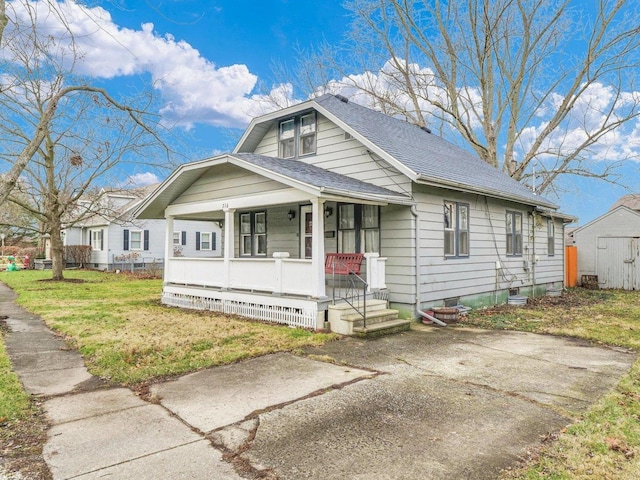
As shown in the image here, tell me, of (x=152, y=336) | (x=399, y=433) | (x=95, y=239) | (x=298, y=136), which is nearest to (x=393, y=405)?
(x=399, y=433)

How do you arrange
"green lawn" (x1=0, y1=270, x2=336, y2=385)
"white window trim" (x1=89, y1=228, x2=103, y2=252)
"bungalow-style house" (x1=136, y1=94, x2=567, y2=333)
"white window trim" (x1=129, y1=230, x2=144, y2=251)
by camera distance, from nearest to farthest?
"green lawn" (x1=0, y1=270, x2=336, y2=385)
"bungalow-style house" (x1=136, y1=94, x2=567, y2=333)
"white window trim" (x1=129, y1=230, x2=144, y2=251)
"white window trim" (x1=89, y1=228, x2=103, y2=252)

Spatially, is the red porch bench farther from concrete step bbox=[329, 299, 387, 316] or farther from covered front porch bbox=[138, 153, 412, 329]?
concrete step bbox=[329, 299, 387, 316]

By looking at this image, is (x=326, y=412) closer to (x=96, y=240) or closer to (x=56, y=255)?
(x=56, y=255)

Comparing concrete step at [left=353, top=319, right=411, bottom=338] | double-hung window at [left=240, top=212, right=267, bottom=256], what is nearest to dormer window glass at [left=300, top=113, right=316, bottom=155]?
double-hung window at [left=240, top=212, right=267, bottom=256]

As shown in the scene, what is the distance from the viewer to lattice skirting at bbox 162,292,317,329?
872 centimetres

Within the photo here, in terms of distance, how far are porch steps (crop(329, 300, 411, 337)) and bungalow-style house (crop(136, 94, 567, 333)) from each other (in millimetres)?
181

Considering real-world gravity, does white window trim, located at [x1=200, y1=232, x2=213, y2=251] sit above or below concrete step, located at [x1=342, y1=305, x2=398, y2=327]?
above

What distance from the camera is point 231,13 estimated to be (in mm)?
14539

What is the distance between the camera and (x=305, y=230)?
39.6 ft

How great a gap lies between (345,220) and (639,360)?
21.7 feet

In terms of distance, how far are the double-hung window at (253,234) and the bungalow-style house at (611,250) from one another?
14653 millimetres

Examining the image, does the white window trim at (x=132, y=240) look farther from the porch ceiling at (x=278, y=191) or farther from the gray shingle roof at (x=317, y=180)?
the gray shingle roof at (x=317, y=180)

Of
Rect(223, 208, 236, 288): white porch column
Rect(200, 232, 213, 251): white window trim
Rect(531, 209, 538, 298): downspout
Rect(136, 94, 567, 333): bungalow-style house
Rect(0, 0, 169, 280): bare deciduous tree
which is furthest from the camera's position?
Rect(200, 232, 213, 251): white window trim

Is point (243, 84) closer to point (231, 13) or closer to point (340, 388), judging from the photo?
point (231, 13)
